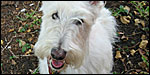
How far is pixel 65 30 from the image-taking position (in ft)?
8.24

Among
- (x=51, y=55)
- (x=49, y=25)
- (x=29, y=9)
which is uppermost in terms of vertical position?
(x=29, y=9)

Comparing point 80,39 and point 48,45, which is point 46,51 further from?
point 80,39

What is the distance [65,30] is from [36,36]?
2300 mm

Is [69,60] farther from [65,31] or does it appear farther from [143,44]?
[143,44]

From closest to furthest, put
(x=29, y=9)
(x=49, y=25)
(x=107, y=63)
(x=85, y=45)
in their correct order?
(x=49, y=25)
(x=85, y=45)
(x=107, y=63)
(x=29, y=9)

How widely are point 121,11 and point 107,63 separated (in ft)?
5.74

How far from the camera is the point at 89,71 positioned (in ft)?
11.1

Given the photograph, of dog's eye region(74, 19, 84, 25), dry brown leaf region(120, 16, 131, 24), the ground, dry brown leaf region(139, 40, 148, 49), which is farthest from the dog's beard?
dry brown leaf region(120, 16, 131, 24)

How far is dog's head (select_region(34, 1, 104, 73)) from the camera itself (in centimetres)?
244

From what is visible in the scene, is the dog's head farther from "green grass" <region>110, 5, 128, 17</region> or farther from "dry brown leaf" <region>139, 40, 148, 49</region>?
"green grass" <region>110, 5, 128, 17</region>

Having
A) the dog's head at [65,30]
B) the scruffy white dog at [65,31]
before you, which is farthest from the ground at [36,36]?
the dog's head at [65,30]

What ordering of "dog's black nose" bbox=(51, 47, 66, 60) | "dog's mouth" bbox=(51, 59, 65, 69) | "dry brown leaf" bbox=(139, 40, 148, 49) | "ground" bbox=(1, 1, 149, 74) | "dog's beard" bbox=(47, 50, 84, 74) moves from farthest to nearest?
"dry brown leaf" bbox=(139, 40, 148, 49) → "ground" bbox=(1, 1, 149, 74) → "dog's mouth" bbox=(51, 59, 65, 69) → "dog's beard" bbox=(47, 50, 84, 74) → "dog's black nose" bbox=(51, 47, 66, 60)

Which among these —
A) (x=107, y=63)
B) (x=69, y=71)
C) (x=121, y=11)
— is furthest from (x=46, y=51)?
(x=121, y=11)

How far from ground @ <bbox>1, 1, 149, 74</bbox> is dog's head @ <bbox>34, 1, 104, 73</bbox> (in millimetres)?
1656
